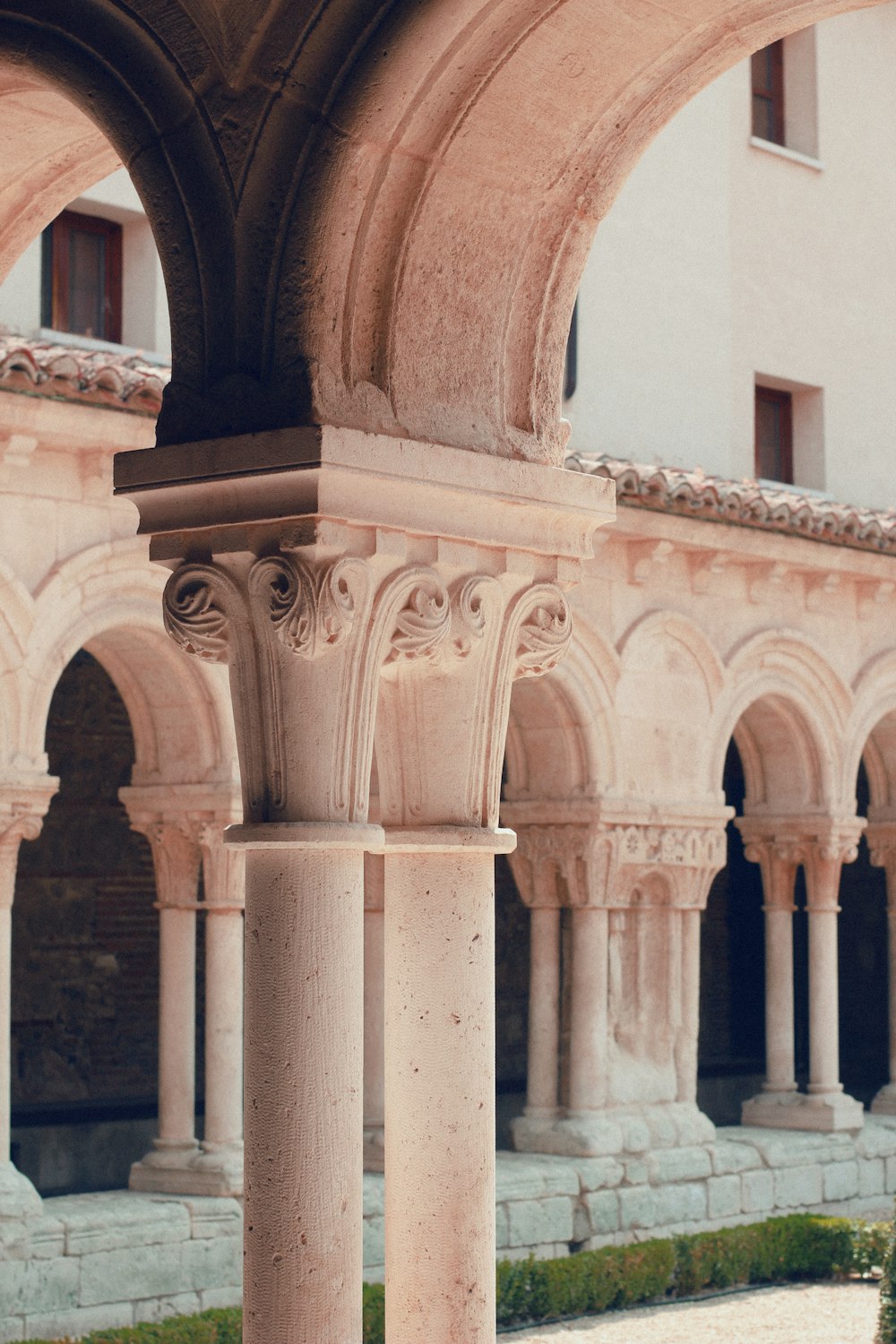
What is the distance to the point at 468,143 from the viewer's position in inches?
159

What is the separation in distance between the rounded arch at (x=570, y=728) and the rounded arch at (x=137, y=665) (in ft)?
7.83

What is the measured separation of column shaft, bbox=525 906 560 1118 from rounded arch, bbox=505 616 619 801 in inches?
29.8

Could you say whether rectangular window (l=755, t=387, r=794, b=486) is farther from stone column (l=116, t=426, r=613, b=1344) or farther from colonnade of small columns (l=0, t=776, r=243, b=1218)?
stone column (l=116, t=426, r=613, b=1344)

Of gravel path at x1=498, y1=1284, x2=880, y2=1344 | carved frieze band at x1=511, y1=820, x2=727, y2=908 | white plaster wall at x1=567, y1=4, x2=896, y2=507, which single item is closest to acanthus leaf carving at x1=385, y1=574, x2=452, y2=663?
gravel path at x1=498, y1=1284, x2=880, y2=1344

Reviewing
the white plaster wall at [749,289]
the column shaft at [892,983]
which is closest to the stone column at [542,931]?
the white plaster wall at [749,289]

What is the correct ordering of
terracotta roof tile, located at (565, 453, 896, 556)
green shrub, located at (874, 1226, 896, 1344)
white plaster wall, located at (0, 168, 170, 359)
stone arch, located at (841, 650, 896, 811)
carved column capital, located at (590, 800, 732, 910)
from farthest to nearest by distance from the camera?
stone arch, located at (841, 650, 896, 811) → carved column capital, located at (590, 800, 732, 910) → white plaster wall, located at (0, 168, 170, 359) → terracotta roof tile, located at (565, 453, 896, 556) → green shrub, located at (874, 1226, 896, 1344)

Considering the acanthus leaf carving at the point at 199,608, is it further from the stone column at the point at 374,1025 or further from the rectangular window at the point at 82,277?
the rectangular window at the point at 82,277

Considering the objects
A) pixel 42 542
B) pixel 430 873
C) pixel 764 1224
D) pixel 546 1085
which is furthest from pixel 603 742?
pixel 430 873

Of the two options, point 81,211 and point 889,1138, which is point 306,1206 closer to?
point 81,211

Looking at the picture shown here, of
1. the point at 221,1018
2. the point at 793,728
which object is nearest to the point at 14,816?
the point at 221,1018

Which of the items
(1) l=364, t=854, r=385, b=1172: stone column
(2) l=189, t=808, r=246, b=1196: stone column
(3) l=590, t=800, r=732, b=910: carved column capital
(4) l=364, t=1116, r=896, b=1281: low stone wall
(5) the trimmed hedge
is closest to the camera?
(5) the trimmed hedge

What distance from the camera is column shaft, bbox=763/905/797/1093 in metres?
14.6

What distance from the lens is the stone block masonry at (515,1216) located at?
9.84 metres

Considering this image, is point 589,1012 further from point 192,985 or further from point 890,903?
point 890,903
